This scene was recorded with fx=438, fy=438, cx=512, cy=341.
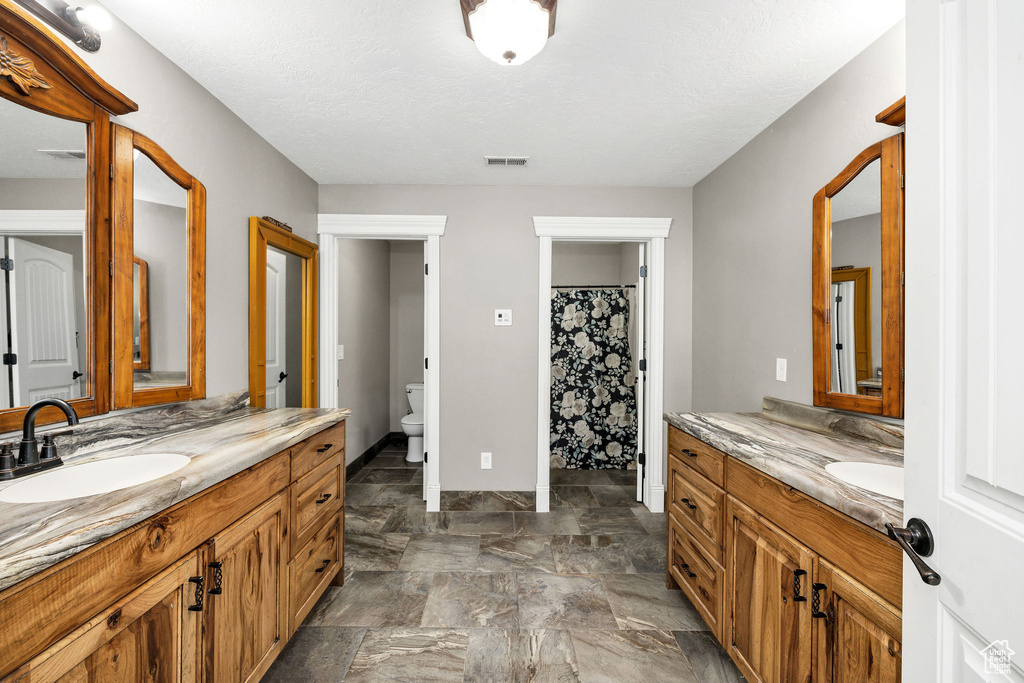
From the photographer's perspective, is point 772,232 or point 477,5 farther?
point 772,232

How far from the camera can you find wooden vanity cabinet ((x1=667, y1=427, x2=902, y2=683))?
1003 mm

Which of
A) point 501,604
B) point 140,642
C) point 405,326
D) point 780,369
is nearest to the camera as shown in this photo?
point 140,642

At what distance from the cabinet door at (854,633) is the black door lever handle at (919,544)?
14.1 inches

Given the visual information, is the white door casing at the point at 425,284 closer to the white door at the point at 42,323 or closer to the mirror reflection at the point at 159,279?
the mirror reflection at the point at 159,279

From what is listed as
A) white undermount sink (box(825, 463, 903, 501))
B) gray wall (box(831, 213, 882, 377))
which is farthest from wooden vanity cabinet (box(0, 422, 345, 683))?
gray wall (box(831, 213, 882, 377))

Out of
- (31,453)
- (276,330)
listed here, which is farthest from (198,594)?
(276,330)

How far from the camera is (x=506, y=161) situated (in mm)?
2760

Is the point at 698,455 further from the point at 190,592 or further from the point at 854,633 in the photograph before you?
the point at 190,592

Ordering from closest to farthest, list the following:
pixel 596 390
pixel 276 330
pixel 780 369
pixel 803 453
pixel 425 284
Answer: pixel 803 453 < pixel 780 369 < pixel 276 330 < pixel 425 284 < pixel 596 390

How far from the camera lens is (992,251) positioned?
1.98ft

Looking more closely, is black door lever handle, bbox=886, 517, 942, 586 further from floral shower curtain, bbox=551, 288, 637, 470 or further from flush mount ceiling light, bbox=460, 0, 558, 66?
floral shower curtain, bbox=551, 288, 637, 470

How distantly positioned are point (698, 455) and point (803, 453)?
48 centimetres

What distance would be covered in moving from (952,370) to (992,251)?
0.18m

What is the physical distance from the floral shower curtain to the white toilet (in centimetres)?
129
